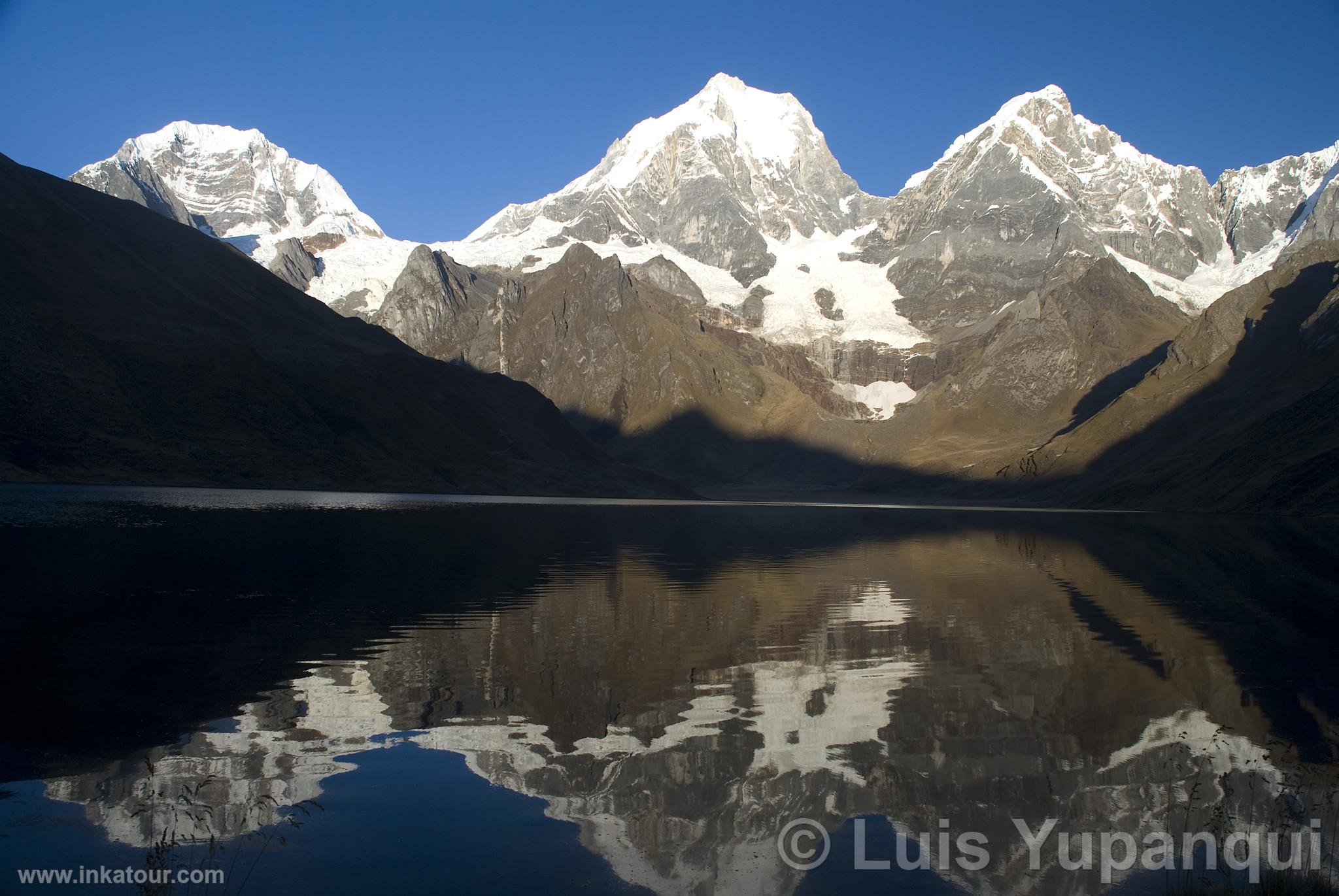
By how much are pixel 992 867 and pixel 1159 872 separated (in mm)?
2721

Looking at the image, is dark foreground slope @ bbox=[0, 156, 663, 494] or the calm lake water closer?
the calm lake water

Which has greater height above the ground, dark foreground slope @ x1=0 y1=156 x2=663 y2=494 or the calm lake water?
dark foreground slope @ x1=0 y1=156 x2=663 y2=494

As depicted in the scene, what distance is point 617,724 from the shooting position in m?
24.1

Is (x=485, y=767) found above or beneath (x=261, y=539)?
beneath

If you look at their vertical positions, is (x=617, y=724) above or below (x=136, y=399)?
below

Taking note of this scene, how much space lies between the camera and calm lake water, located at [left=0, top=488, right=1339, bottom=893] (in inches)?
647

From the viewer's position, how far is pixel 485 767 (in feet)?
67.3

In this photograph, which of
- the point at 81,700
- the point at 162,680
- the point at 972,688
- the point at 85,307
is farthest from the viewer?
the point at 85,307

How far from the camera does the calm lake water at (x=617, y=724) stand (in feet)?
53.9

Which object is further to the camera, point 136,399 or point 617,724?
point 136,399

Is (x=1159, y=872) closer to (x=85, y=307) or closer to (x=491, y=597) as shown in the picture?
(x=491, y=597)

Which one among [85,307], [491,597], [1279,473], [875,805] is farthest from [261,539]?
[1279,473]

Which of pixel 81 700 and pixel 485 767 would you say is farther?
pixel 81 700

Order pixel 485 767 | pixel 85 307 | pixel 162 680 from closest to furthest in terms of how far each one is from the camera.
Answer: pixel 485 767, pixel 162 680, pixel 85 307
